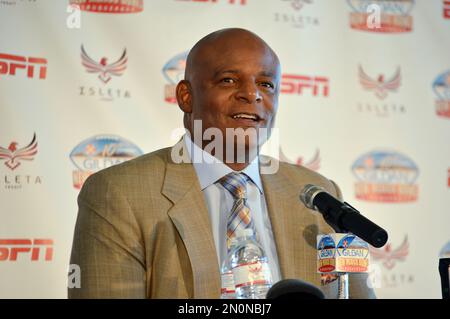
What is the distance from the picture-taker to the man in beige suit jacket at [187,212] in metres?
2.11

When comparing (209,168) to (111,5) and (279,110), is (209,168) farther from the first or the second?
(111,5)

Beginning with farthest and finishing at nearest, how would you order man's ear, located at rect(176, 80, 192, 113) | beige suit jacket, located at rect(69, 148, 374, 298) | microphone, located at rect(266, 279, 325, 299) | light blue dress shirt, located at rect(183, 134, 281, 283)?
1. man's ear, located at rect(176, 80, 192, 113)
2. light blue dress shirt, located at rect(183, 134, 281, 283)
3. beige suit jacket, located at rect(69, 148, 374, 298)
4. microphone, located at rect(266, 279, 325, 299)

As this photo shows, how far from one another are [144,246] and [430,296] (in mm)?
1995

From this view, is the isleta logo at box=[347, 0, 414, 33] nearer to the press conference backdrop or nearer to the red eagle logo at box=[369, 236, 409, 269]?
the press conference backdrop

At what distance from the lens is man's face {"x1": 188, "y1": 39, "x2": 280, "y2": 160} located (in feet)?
7.66

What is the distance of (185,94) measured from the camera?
2535 mm

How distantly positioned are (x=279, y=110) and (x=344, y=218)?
1900 mm

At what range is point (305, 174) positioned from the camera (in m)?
2.60

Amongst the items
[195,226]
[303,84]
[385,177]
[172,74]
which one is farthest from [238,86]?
Result: [385,177]

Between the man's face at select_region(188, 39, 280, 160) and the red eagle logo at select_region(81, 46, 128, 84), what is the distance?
991mm

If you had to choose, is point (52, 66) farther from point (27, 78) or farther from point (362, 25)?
point (362, 25)

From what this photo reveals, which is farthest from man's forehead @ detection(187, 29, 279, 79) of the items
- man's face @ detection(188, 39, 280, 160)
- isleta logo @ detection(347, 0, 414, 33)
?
isleta logo @ detection(347, 0, 414, 33)

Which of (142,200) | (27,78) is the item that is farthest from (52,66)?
(142,200)

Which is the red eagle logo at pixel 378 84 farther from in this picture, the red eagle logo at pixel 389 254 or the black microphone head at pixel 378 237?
the black microphone head at pixel 378 237
